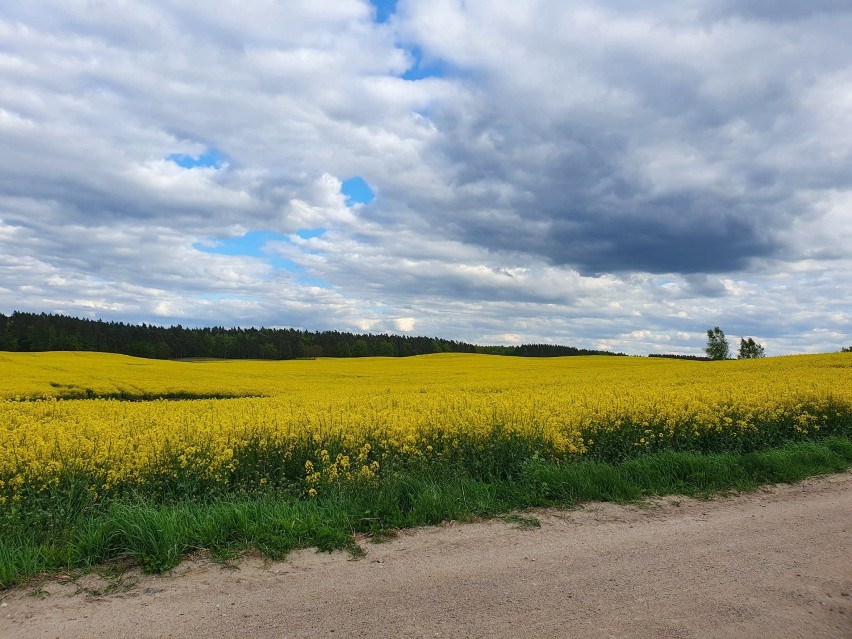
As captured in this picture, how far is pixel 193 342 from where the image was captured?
3551 inches

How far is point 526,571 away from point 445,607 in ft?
3.26

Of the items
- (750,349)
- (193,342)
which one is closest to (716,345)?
(750,349)

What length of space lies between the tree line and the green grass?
8189cm

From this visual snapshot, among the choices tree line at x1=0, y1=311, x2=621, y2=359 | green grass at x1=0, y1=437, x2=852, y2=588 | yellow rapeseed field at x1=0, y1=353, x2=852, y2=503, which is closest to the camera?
green grass at x1=0, y1=437, x2=852, y2=588

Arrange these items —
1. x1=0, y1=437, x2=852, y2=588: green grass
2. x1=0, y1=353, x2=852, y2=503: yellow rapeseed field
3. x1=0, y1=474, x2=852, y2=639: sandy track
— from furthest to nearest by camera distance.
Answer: x1=0, y1=353, x2=852, y2=503: yellow rapeseed field, x1=0, y1=437, x2=852, y2=588: green grass, x1=0, y1=474, x2=852, y2=639: sandy track

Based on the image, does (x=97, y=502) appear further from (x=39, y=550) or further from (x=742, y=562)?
(x=742, y=562)

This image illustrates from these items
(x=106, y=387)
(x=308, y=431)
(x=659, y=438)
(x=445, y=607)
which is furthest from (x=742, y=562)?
(x=106, y=387)

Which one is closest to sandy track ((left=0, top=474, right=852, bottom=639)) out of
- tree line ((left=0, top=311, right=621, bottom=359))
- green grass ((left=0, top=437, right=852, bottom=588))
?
green grass ((left=0, top=437, right=852, bottom=588))

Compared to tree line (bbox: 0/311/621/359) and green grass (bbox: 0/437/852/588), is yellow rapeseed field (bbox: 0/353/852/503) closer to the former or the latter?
green grass (bbox: 0/437/852/588)

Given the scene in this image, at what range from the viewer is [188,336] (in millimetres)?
91812

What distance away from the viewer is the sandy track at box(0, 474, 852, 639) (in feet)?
12.6

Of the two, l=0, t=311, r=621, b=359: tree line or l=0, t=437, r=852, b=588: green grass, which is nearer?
l=0, t=437, r=852, b=588: green grass

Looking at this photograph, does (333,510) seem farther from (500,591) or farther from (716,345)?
(716,345)

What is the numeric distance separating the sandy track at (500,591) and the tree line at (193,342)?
84.1m
